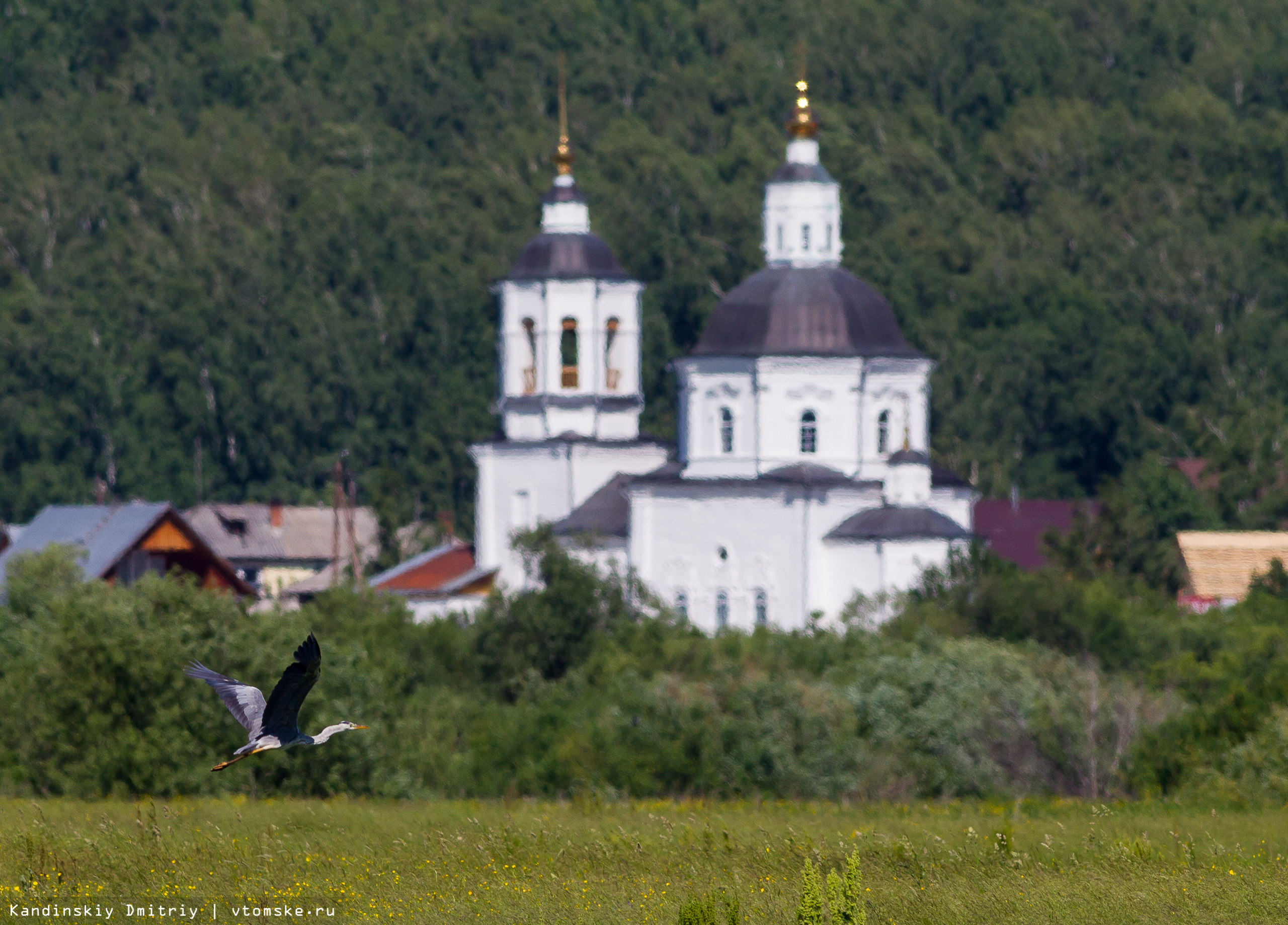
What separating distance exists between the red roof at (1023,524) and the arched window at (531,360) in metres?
11.4

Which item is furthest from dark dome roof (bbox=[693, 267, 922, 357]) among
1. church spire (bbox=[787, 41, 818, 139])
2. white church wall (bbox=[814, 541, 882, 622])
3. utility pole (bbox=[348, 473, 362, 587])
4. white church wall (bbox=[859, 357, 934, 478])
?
utility pole (bbox=[348, 473, 362, 587])

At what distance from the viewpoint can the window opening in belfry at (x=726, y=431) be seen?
5144cm

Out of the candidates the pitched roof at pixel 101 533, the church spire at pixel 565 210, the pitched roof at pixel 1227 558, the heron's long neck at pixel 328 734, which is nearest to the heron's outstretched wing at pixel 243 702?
the heron's long neck at pixel 328 734

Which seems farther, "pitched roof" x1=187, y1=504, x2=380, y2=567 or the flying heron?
"pitched roof" x1=187, y1=504, x2=380, y2=567

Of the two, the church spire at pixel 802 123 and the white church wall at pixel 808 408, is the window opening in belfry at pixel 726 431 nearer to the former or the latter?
the white church wall at pixel 808 408

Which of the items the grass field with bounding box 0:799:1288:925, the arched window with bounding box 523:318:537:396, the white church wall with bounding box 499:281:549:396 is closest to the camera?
the grass field with bounding box 0:799:1288:925

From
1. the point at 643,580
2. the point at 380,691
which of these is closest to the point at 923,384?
the point at 643,580

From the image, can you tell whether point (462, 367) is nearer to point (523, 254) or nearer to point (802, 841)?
point (523, 254)

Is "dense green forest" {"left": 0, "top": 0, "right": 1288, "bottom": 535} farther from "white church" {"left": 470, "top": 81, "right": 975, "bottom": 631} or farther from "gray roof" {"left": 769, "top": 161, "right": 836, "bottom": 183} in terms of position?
"gray roof" {"left": 769, "top": 161, "right": 836, "bottom": 183}

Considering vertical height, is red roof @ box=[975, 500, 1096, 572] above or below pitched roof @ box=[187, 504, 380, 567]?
above

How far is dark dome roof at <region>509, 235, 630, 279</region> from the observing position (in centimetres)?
5556

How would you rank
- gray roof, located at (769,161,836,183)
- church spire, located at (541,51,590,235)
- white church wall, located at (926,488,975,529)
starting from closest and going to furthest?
1. white church wall, located at (926,488,975,529)
2. gray roof, located at (769,161,836,183)
3. church spire, located at (541,51,590,235)

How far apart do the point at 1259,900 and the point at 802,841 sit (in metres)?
3.80

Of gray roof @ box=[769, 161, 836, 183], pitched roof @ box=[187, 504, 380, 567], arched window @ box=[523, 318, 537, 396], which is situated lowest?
pitched roof @ box=[187, 504, 380, 567]
